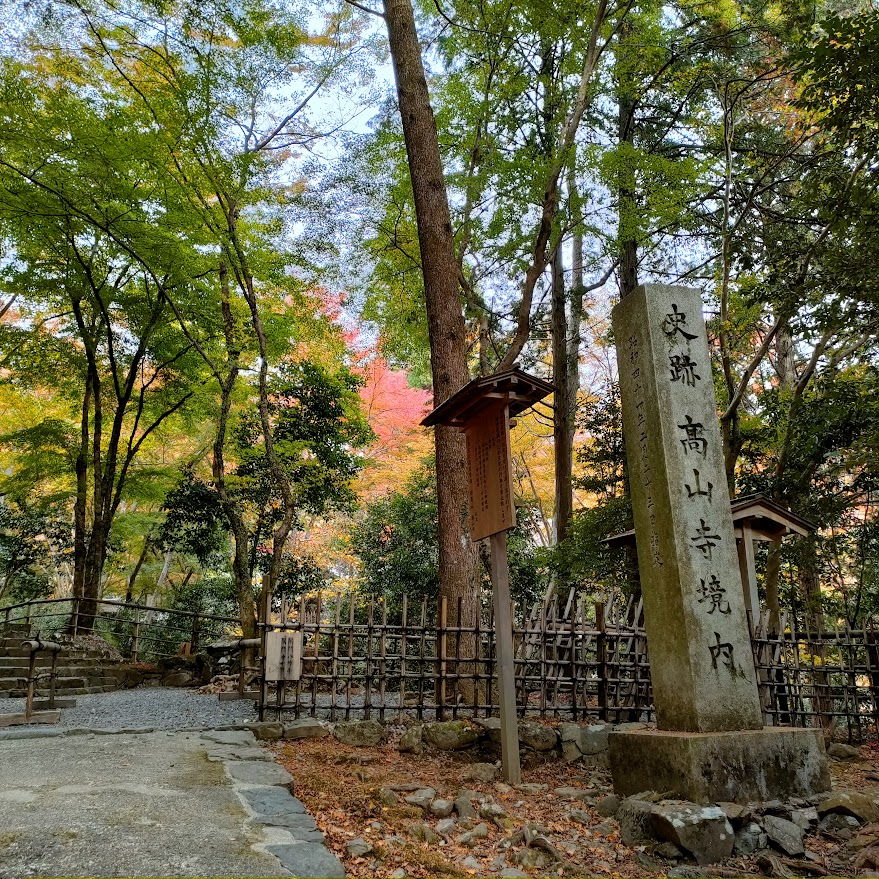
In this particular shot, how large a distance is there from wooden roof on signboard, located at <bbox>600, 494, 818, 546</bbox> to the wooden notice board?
Result: 3626 millimetres

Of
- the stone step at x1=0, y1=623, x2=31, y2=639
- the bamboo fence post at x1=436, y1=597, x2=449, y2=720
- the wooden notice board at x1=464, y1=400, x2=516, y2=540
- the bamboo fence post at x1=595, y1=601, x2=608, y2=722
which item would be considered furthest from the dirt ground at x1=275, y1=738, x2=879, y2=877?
the stone step at x1=0, y1=623, x2=31, y2=639

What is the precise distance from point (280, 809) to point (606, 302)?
17361mm

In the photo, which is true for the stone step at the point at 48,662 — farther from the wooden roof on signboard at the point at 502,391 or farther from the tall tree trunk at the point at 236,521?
the wooden roof on signboard at the point at 502,391

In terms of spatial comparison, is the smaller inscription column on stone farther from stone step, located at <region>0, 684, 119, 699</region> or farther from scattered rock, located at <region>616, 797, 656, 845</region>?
stone step, located at <region>0, 684, 119, 699</region>

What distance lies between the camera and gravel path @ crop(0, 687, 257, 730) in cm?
745

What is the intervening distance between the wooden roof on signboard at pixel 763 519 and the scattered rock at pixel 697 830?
448 cm

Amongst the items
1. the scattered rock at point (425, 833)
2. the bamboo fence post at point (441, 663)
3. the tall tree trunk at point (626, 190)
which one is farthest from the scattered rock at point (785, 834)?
the tall tree trunk at point (626, 190)

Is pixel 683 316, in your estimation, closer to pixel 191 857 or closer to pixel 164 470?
pixel 191 857

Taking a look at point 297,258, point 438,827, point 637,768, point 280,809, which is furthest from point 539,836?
point 297,258

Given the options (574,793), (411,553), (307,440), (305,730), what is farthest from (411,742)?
(307,440)

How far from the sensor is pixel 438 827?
389cm

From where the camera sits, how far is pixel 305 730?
6277 millimetres

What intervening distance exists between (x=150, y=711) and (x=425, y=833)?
6.35 meters

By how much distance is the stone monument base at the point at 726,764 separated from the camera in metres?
4.13
